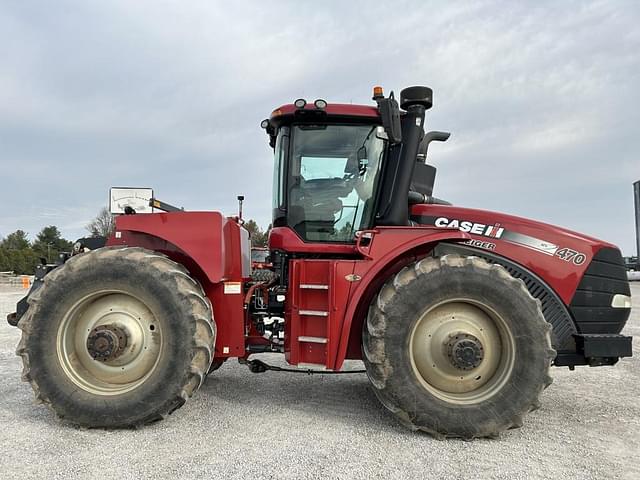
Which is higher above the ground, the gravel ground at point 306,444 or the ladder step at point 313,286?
the ladder step at point 313,286

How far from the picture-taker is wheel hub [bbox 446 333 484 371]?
3.57m

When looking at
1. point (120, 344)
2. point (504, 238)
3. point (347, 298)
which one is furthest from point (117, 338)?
point (504, 238)

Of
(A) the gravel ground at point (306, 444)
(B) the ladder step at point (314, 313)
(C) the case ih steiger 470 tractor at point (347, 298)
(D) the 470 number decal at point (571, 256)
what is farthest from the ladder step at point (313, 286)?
(D) the 470 number decal at point (571, 256)

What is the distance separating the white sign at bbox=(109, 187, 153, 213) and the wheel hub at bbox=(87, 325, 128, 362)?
125cm

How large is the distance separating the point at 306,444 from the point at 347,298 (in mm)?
1197

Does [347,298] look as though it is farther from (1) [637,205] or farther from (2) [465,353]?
(1) [637,205]

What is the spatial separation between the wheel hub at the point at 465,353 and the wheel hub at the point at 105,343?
2.71 meters

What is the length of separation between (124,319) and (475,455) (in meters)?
2.97

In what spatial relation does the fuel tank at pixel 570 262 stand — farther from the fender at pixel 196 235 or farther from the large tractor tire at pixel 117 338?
the large tractor tire at pixel 117 338

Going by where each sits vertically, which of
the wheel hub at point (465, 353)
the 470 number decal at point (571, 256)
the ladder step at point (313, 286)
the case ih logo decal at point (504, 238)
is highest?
the case ih logo decal at point (504, 238)

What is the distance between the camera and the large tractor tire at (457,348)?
349cm

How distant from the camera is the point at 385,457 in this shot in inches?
123

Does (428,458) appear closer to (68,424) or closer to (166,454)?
(166,454)

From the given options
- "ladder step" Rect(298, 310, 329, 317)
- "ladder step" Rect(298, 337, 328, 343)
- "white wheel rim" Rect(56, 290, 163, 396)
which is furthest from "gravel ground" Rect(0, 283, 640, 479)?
"ladder step" Rect(298, 310, 329, 317)
